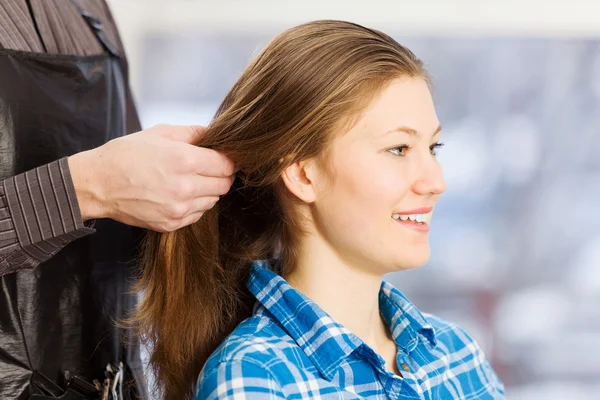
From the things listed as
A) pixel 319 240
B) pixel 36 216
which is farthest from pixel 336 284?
pixel 36 216

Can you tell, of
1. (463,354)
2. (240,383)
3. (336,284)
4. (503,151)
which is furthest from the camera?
(503,151)

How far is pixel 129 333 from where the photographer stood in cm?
→ 147

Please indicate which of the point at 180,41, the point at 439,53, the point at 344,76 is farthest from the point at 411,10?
the point at 344,76

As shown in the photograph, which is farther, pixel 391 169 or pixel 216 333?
pixel 216 333

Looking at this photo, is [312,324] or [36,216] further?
[312,324]

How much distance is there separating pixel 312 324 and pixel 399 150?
1.08 feet

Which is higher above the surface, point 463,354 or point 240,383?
point 463,354

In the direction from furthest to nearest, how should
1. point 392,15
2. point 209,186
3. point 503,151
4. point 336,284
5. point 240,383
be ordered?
point 503,151 → point 392,15 → point 336,284 → point 209,186 → point 240,383

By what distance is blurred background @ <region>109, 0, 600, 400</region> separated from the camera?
13.3 feet

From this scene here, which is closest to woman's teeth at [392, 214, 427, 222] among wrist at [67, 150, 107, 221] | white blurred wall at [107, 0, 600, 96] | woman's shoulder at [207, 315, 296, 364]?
woman's shoulder at [207, 315, 296, 364]

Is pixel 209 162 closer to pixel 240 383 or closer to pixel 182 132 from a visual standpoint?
pixel 182 132

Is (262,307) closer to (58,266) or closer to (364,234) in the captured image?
(364,234)

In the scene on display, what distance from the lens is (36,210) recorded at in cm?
119

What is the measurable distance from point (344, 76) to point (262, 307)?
42cm
